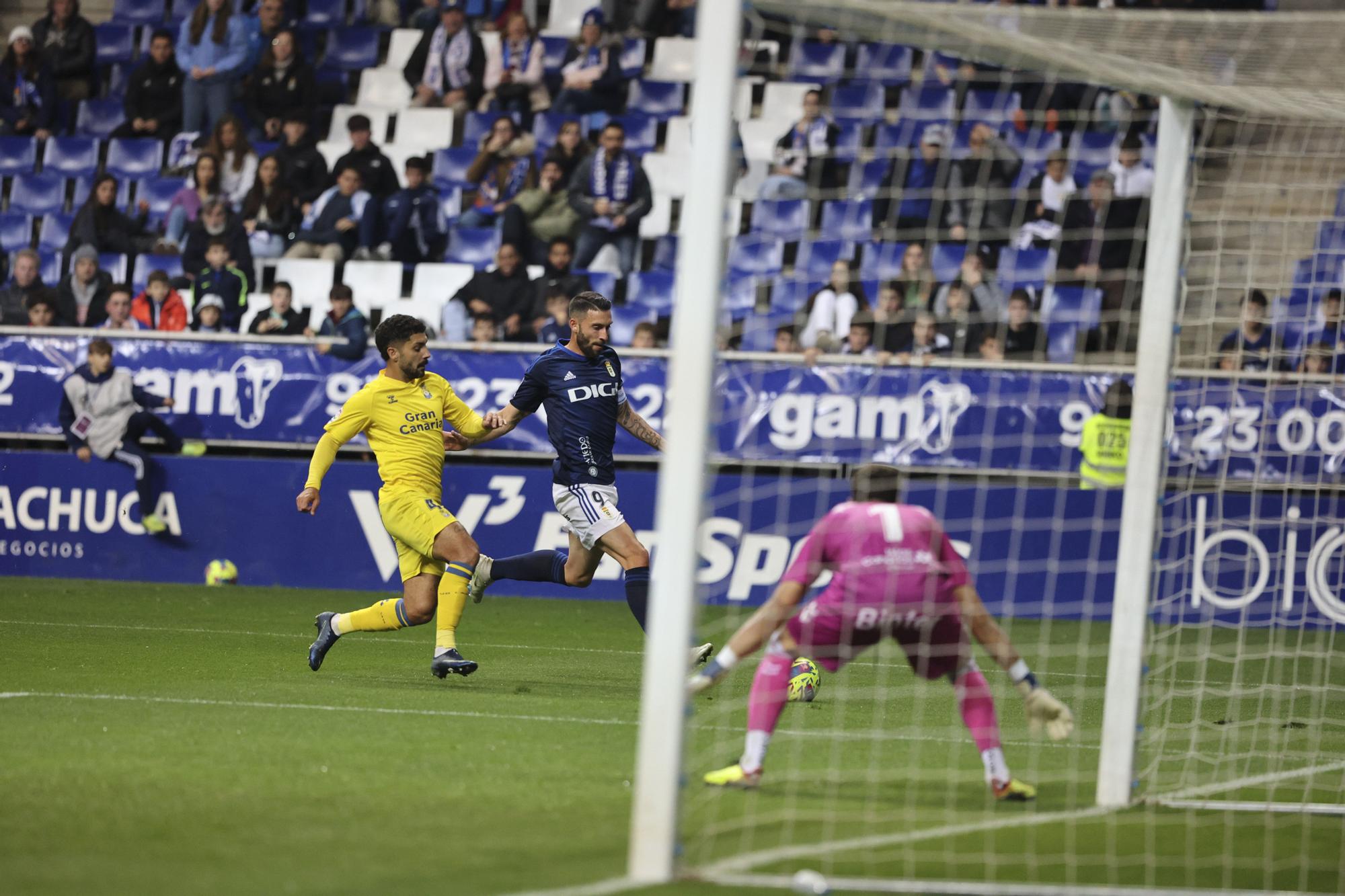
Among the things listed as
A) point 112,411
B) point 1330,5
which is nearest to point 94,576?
point 112,411

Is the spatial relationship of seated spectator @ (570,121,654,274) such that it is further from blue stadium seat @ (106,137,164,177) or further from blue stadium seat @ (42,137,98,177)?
blue stadium seat @ (42,137,98,177)

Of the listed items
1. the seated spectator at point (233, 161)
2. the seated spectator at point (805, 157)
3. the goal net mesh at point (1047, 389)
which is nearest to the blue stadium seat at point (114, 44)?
the seated spectator at point (233, 161)

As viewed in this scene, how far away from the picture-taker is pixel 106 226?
1800 cm

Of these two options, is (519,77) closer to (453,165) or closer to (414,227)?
(453,165)

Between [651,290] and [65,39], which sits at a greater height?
[65,39]

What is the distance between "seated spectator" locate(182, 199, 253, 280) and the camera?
55.2 feet

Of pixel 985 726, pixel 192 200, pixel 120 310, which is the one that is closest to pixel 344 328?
pixel 120 310

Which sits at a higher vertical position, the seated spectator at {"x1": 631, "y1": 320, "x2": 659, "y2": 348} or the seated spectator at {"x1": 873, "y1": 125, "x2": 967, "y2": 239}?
the seated spectator at {"x1": 873, "y1": 125, "x2": 967, "y2": 239}

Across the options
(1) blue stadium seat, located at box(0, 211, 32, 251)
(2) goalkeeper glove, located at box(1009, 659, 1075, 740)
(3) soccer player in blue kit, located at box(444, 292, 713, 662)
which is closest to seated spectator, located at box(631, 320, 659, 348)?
(3) soccer player in blue kit, located at box(444, 292, 713, 662)

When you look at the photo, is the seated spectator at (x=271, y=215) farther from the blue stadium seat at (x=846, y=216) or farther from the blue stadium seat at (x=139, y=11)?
the blue stadium seat at (x=846, y=216)

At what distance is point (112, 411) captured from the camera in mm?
14812

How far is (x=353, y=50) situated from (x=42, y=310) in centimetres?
556

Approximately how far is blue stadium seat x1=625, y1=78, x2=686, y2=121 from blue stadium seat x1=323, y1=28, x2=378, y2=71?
10.3 ft

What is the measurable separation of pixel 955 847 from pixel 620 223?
11664 millimetres
